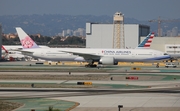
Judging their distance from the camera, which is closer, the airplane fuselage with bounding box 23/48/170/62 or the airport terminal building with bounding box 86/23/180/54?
the airplane fuselage with bounding box 23/48/170/62

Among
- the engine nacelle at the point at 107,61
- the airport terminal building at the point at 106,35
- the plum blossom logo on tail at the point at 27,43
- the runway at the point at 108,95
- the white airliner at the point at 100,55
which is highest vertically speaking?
the airport terminal building at the point at 106,35

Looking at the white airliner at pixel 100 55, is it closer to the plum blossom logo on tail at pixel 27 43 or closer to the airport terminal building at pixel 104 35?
the plum blossom logo on tail at pixel 27 43

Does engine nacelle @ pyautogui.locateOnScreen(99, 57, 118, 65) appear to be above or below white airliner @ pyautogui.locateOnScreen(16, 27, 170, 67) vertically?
below

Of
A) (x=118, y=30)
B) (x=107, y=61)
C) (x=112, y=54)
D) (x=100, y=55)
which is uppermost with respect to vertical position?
(x=118, y=30)

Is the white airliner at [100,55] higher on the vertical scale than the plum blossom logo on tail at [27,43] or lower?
lower

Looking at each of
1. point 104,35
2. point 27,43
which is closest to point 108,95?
point 27,43

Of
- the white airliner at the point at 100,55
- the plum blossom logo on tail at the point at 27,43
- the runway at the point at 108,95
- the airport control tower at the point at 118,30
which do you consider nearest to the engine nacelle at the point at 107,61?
the white airliner at the point at 100,55

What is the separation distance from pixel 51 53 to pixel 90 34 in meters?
85.1

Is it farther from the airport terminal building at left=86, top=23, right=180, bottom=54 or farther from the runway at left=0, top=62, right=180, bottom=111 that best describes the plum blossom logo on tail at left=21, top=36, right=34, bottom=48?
the airport terminal building at left=86, top=23, right=180, bottom=54

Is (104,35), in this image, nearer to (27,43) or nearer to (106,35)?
(106,35)

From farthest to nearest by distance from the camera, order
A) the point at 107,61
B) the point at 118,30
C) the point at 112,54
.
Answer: the point at 118,30 → the point at 112,54 → the point at 107,61

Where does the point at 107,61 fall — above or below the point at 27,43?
below

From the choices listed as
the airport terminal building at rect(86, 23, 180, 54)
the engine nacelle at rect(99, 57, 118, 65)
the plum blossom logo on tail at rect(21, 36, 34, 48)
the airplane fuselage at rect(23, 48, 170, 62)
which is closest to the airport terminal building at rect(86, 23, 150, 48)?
the airport terminal building at rect(86, 23, 180, 54)

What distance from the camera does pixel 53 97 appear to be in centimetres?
3962
